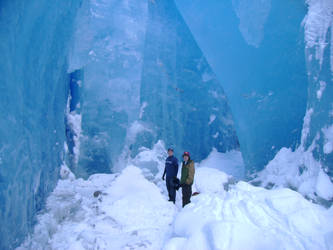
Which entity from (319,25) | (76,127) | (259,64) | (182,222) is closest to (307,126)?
(319,25)

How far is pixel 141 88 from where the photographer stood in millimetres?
10383

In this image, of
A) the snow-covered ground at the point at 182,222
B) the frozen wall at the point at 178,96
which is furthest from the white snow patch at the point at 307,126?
the frozen wall at the point at 178,96

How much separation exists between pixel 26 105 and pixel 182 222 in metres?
2.30

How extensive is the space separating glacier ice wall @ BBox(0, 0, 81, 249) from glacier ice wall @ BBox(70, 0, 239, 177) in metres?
3.76

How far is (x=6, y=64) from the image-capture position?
9.75 feet

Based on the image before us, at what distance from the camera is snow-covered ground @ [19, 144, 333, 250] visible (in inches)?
90.3

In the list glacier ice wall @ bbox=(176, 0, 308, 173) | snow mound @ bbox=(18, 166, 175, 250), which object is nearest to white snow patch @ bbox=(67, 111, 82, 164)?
snow mound @ bbox=(18, 166, 175, 250)

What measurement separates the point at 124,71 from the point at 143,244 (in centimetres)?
774

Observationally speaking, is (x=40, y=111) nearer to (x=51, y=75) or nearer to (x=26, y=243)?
(x=51, y=75)

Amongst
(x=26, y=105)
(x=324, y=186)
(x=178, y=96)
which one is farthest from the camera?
(x=178, y=96)

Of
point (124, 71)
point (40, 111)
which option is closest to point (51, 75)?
point (40, 111)

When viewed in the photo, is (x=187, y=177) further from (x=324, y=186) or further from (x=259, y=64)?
(x=259, y=64)

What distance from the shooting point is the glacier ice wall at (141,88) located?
9336 mm

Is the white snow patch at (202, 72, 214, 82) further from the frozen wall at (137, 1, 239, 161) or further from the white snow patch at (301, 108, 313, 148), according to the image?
the white snow patch at (301, 108, 313, 148)
